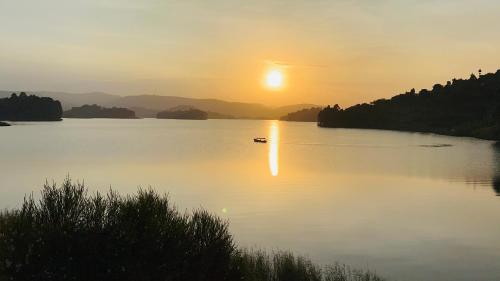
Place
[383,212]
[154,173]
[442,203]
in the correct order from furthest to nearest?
[154,173]
[442,203]
[383,212]

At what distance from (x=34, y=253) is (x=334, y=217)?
38.9 m

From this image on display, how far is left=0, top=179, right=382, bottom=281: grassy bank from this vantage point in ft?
52.7

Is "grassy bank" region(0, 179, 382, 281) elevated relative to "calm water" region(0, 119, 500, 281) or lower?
elevated

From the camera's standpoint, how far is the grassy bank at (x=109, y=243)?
1608 centimetres

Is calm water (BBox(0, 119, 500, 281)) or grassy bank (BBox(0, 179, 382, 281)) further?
calm water (BBox(0, 119, 500, 281))

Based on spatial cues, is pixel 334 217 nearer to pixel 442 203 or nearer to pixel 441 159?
pixel 442 203

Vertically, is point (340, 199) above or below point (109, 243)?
below

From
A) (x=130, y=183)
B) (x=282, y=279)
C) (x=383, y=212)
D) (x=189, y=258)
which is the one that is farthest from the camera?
(x=130, y=183)

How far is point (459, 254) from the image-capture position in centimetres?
3606

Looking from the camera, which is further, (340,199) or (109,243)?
(340,199)

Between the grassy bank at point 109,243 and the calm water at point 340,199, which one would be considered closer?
the grassy bank at point 109,243

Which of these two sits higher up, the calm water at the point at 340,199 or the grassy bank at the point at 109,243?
the grassy bank at the point at 109,243

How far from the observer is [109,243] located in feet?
56.1

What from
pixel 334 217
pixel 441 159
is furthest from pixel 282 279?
pixel 441 159
